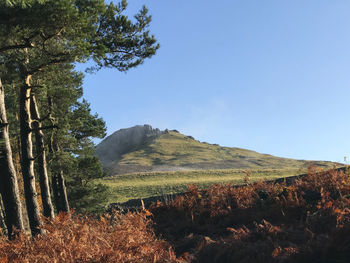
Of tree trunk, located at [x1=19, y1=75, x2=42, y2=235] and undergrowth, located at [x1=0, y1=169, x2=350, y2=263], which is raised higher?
tree trunk, located at [x1=19, y1=75, x2=42, y2=235]

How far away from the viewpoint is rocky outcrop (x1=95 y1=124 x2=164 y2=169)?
135 metres

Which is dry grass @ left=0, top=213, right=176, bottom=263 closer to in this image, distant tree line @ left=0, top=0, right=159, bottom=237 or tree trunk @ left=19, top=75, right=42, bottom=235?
distant tree line @ left=0, top=0, right=159, bottom=237

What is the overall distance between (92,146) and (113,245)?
19877mm

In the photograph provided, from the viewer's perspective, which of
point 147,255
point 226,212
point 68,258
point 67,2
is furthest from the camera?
→ point 67,2

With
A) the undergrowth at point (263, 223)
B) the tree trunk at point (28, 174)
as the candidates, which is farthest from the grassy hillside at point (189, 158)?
the undergrowth at point (263, 223)

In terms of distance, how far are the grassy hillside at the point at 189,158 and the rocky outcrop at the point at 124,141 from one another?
664 cm

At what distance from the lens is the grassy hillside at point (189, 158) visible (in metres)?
89.7

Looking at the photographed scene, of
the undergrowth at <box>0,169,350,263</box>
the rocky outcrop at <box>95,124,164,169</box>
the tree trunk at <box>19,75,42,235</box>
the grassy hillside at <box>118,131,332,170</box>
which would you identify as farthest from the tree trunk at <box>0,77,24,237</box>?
the rocky outcrop at <box>95,124,164,169</box>

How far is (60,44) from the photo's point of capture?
10.5 m

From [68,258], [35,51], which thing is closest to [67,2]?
[35,51]

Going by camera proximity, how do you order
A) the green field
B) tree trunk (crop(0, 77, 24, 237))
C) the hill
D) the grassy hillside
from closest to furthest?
tree trunk (crop(0, 77, 24, 237))
the green field
the hill
the grassy hillside

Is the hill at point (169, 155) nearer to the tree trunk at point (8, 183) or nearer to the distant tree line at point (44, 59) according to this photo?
the distant tree line at point (44, 59)

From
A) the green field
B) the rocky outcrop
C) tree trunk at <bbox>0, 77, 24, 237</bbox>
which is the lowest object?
the green field

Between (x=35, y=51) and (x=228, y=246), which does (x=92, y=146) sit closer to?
(x=35, y=51)
